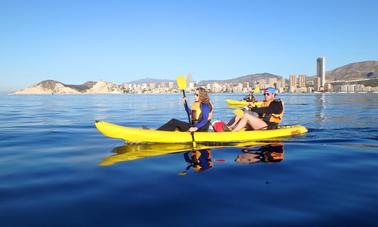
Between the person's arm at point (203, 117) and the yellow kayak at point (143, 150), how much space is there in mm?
649

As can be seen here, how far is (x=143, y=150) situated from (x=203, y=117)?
212 centimetres

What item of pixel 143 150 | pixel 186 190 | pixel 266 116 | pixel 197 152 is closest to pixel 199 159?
pixel 197 152

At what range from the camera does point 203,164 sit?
26.6ft

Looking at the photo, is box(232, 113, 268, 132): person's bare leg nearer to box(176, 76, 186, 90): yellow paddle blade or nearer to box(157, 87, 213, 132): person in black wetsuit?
box(157, 87, 213, 132): person in black wetsuit

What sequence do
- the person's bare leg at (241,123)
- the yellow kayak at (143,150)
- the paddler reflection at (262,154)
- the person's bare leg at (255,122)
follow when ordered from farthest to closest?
the person's bare leg at (255,122), the person's bare leg at (241,123), the yellow kayak at (143,150), the paddler reflection at (262,154)

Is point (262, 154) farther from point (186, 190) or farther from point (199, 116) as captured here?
point (186, 190)

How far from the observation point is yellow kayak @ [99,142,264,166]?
880cm

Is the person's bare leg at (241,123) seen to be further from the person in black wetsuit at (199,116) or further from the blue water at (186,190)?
the blue water at (186,190)

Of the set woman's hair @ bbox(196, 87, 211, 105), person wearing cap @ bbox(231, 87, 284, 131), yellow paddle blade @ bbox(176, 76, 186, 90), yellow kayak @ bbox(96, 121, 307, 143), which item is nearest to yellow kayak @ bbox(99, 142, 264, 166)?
yellow kayak @ bbox(96, 121, 307, 143)

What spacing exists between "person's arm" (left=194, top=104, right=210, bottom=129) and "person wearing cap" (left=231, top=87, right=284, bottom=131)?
167cm

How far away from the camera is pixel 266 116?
43.0ft

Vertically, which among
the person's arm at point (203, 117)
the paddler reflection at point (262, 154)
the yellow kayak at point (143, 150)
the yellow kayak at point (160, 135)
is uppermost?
the person's arm at point (203, 117)

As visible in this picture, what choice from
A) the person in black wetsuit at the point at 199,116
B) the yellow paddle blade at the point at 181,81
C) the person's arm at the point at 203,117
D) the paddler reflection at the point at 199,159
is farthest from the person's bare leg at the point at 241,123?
the paddler reflection at the point at 199,159

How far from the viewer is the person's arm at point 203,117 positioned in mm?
10930
